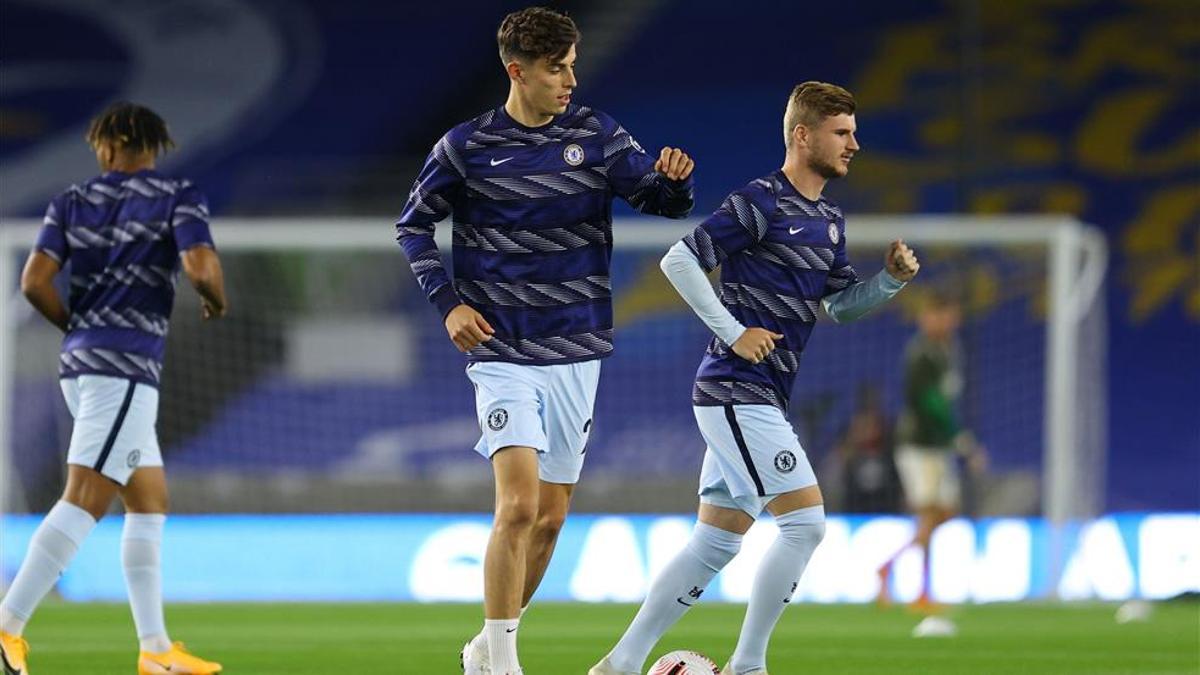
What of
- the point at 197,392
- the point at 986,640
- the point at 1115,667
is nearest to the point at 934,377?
the point at 986,640

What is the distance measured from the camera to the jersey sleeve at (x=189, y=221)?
6.45 meters

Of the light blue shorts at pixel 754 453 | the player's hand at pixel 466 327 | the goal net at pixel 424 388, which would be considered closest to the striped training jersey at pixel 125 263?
the player's hand at pixel 466 327

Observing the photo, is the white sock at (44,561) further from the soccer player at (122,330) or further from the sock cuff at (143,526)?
the sock cuff at (143,526)

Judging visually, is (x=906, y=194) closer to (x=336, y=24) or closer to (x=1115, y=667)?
(x=336, y=24)

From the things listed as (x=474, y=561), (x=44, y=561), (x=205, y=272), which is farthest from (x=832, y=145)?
(x=474, y=561)

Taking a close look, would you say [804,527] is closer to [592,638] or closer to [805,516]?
[805,516]

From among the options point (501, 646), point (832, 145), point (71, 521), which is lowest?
point (501, 646)

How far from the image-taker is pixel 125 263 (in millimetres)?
6547

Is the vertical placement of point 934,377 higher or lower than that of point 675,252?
higher

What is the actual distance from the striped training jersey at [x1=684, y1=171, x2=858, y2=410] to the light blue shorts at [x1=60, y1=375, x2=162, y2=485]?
6.04 ft

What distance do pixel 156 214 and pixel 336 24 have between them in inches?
628

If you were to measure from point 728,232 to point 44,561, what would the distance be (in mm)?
2429

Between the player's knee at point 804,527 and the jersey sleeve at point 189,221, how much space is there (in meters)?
2.05

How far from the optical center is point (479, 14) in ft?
71.9
